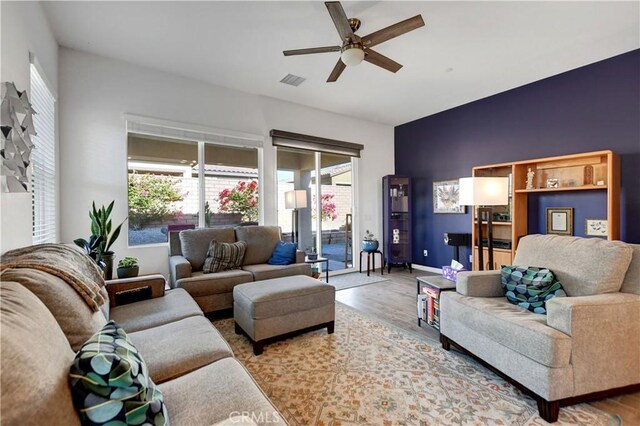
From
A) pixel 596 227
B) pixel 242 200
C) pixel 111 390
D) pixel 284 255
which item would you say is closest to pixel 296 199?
pixel 242 200

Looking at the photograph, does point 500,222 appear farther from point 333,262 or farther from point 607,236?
point 333,262

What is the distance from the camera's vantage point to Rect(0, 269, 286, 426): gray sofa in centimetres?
68

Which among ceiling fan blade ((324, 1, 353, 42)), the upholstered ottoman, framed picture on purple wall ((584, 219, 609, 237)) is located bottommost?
the upholstered ottoman

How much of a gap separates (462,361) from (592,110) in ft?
11.8

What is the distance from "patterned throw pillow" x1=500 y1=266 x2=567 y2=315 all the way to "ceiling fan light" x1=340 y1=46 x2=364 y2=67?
2.21 m

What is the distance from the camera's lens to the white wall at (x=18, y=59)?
67.4 inches

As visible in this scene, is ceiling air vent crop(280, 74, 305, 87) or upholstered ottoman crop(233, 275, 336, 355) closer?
upholstered ottoman crop(233, 275, 336, 355)

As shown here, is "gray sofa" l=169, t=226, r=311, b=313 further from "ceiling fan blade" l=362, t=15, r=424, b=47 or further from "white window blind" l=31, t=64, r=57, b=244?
"ceiling fan blade" l=362, t=15, r=424, b=47

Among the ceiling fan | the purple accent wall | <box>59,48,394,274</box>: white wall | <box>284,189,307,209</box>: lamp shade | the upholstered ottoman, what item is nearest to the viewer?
the ceiling fan

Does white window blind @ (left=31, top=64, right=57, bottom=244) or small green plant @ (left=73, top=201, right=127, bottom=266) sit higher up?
white window blind @ (left=31, top=64, right=57, bottom=244)

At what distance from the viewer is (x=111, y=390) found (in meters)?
0.85

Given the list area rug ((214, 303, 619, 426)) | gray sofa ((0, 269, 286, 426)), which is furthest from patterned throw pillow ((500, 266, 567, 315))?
gray sofa ((0, 269, 286, 426))

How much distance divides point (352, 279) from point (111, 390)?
14.2 feet

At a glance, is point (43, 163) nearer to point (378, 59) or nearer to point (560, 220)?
point (378, 59)
